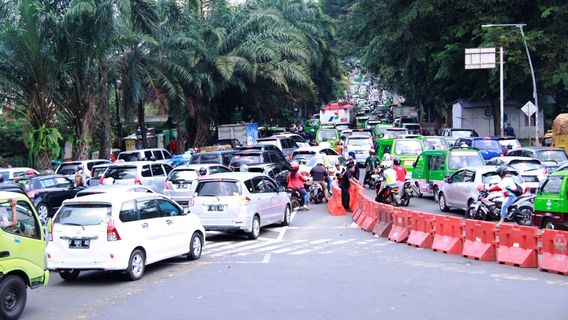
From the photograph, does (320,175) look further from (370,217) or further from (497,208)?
(497,208)

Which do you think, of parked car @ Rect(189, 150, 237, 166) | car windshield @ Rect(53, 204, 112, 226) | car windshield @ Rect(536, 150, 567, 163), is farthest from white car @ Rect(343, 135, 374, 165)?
car windshield @ Rect(53, 204, 112, 226)

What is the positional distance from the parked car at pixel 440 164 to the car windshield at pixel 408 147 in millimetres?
3669

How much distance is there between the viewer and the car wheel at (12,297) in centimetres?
1021

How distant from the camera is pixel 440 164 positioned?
25719 millimetres

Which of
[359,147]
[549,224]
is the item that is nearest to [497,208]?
[549,224]

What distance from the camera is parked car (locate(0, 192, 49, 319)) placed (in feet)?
33.7

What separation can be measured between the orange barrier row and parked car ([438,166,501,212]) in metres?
3.05

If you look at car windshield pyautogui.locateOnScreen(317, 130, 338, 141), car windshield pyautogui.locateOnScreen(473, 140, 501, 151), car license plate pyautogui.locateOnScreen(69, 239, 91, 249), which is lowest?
car license plate pyautogui.locateOnScreen(69, 239, 91, 249)

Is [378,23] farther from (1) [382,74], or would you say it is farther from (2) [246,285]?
(2) [246,285]

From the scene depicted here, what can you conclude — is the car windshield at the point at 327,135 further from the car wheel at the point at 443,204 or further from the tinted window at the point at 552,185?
the tinted window at the point at 552,185

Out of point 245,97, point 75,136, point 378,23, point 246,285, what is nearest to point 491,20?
point 378,23

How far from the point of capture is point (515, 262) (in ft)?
47.0

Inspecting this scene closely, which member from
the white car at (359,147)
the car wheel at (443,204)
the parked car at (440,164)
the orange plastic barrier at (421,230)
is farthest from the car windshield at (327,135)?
the orange plastic barrier at (421,230)

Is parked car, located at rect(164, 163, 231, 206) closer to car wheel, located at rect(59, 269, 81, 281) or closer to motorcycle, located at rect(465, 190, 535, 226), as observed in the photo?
motorcycle, located at rect(465, 190, 535, 226)
